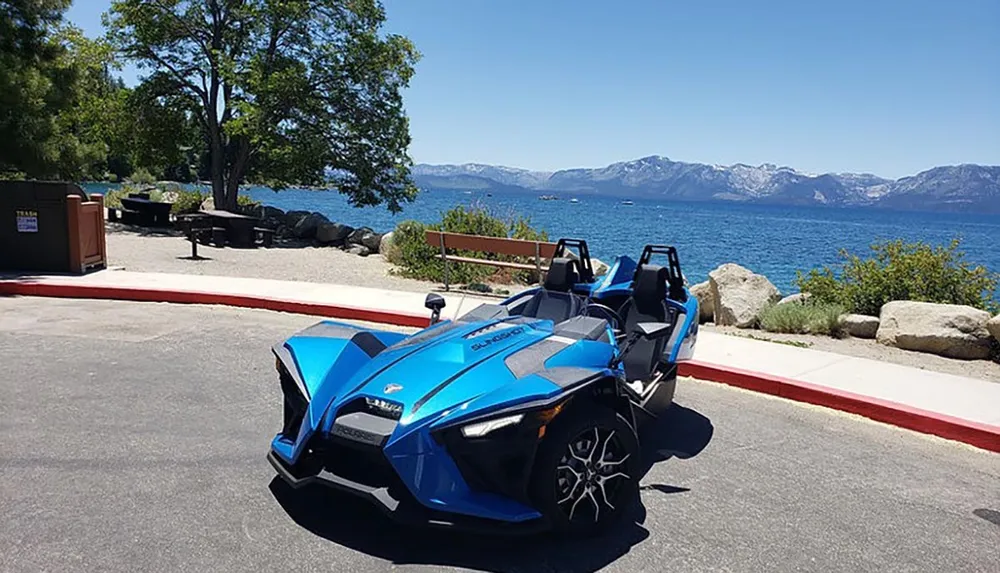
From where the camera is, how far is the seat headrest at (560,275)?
239 inches

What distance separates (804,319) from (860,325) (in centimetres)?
68

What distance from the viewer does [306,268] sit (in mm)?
14875

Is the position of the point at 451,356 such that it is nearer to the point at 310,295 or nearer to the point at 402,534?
the point at 402,534

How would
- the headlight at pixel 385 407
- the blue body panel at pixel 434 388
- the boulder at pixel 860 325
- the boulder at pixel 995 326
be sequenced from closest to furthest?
the blue body panel at pixel 434 388
the headlight at pixel 385 407
the boulder at pixel 995 326
the boulder at pixel 860 325

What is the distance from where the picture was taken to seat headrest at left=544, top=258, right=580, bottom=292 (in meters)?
6.08

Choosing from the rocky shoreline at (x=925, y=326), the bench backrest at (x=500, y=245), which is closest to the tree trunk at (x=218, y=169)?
the bench backrest at (x=500, y=245)

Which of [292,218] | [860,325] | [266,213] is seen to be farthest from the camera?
[266,213]

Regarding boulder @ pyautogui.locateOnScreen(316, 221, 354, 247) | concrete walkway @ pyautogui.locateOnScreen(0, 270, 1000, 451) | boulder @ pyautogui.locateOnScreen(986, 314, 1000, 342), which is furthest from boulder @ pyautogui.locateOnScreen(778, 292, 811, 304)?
boulder @ pyautogui.locateOnScreen(316, 221, 354, 247)

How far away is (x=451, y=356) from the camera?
3.97 metres

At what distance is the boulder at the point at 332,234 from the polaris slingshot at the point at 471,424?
1656 cm

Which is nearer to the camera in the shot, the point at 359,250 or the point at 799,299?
the point at 799,299

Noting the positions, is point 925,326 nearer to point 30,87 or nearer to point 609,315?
point 609,315

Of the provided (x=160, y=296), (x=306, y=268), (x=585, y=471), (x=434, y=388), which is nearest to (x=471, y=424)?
(x=434, y=388)

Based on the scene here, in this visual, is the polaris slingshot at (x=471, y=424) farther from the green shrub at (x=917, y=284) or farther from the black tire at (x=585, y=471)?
the green shrub at (x=917, y=284)
